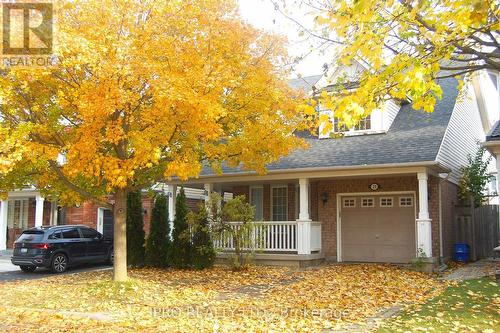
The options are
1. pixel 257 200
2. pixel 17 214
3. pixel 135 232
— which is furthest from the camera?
pixel 17 214

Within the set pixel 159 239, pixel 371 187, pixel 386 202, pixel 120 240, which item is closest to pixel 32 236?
pixel 159 239

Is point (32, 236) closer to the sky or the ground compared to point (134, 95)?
closer to the ground

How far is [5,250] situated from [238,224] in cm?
1750

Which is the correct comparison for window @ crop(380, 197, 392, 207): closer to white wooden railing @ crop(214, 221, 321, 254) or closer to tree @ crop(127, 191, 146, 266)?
white wooden railing @ crop(214, 221, 321, 254)

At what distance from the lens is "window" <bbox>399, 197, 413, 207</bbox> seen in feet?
53.7

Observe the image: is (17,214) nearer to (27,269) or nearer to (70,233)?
(27,269)

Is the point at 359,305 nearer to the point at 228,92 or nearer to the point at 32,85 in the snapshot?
the point at 228,92

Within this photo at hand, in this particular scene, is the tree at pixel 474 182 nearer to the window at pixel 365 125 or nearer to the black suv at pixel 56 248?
the window at pixel 365 125

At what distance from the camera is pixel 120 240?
12281mm

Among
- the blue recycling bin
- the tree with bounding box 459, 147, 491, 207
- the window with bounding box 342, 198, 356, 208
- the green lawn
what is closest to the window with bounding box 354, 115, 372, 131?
the window with bounding box 342, 198, 356, 208

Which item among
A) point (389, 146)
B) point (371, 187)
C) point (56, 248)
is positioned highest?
point (389, 146)

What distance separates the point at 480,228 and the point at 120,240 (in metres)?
13.7

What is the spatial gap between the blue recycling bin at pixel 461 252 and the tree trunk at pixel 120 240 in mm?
11016

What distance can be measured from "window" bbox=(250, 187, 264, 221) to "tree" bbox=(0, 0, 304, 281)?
21.5 feet
